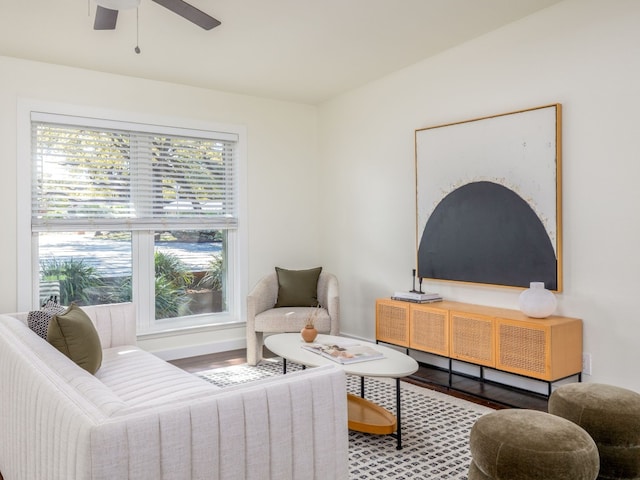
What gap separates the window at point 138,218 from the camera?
4.24m

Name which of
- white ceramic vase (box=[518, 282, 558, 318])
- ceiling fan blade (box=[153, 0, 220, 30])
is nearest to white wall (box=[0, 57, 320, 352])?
ceiling fan blade (box=[153, 0, 220, 30])

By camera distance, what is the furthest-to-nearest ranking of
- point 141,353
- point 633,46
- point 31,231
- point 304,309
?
point 304,309 → point 31,231 → point 141,353 → point 633,46

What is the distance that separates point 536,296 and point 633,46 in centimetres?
160

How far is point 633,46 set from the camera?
9.87 ft

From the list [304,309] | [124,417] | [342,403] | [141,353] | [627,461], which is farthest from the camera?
[304,309]

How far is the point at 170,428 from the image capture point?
1.39 metres

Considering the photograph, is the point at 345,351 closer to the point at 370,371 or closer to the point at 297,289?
the point at 370,371

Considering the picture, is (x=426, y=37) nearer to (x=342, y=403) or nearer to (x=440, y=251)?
(x=440, y=251)

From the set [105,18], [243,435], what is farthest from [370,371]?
[105,18]

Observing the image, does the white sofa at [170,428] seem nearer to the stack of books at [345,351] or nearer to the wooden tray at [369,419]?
the wooden tray at [369,419]

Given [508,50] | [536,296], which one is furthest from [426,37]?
[536,296]

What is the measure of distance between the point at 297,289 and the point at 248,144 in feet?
5.17

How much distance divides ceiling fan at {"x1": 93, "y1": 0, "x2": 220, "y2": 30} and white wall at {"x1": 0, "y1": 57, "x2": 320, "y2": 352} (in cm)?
166

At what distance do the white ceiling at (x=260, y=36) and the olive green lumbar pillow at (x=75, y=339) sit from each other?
193 cm
